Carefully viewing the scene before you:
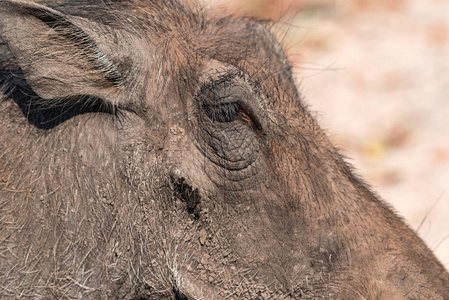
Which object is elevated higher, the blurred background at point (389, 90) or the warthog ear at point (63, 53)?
the blurred background at point (389, 90)

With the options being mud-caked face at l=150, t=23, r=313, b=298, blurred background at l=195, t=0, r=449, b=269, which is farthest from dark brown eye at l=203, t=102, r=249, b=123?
blurred background at l=195, t=0, r=449, b=269

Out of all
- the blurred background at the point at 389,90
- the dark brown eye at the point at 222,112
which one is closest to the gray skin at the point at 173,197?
the dark brown eye at the point at 222,112

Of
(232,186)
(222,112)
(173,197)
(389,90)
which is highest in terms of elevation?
(389,90)

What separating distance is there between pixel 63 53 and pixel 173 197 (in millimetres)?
1000

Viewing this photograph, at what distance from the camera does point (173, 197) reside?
314 cm

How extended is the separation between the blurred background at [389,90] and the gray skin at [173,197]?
14.7ft

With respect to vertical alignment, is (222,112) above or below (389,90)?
below

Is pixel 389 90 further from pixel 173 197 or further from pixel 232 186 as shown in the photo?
pixel 173 197

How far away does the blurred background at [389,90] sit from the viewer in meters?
8.41

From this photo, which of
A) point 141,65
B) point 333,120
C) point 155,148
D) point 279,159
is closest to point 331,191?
point 279,159

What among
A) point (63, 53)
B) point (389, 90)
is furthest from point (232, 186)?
point (389, 90)

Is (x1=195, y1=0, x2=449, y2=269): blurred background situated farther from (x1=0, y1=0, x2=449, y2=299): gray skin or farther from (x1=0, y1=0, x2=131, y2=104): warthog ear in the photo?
(x1=0, y1=0, x2=131, y2=104): warthog ear

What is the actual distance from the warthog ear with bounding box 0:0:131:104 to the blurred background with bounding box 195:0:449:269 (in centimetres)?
463

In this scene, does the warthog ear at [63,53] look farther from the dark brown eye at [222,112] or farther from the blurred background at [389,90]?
the blurred background at [389,90]
